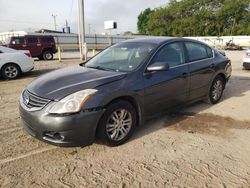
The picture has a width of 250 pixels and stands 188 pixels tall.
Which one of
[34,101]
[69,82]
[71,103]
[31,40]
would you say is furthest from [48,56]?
[71,103]

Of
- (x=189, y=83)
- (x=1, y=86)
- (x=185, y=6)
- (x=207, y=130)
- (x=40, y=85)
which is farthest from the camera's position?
(x=185, y=6)

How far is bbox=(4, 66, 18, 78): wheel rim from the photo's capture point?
9492 mm

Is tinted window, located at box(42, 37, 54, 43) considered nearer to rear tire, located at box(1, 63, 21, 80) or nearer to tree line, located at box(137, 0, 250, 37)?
rear tire, located at box(1, 63, 21, 80)


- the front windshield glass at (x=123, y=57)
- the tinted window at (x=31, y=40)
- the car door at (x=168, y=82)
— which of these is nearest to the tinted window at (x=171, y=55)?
the car door at (x=168, y=82)

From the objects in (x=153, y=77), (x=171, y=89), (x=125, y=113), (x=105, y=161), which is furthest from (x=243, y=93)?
(x=105, y=161)

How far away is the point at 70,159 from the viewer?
345cm

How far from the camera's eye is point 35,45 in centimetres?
1925

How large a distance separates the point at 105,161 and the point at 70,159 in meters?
0.48

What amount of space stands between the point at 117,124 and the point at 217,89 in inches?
128

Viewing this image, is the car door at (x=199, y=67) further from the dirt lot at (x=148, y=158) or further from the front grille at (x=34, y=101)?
the front grille at (x=34, y=101)

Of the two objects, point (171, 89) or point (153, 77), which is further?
point (171, 89)

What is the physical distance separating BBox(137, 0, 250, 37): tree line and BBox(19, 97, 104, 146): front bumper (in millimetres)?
55728

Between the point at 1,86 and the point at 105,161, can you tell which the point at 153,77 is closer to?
the point at 105,161

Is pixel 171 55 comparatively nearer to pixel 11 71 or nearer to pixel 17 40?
pixel 11 71
